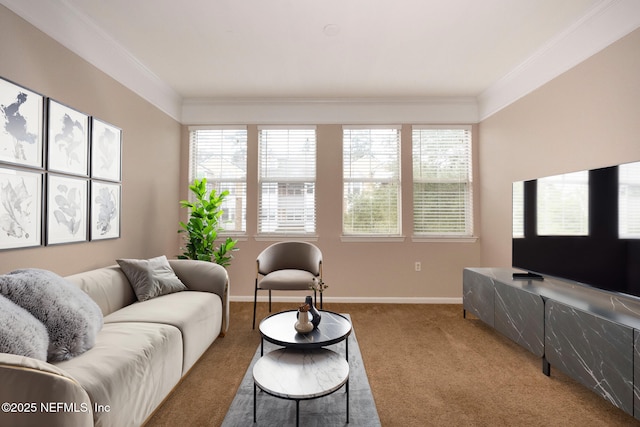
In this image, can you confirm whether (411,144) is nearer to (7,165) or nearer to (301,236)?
(301,236)

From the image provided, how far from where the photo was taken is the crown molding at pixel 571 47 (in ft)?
7.75

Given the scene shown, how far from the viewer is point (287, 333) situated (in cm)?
210

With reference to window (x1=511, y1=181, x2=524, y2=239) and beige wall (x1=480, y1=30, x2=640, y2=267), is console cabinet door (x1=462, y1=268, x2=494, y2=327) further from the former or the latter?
beige wall (x1=480, y1=30, x2=640, y2=267)

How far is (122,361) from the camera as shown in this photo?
1584 mm

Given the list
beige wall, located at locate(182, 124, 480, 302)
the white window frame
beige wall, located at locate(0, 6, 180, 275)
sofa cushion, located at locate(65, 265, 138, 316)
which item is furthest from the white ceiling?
sofa cushion, located at locate(65, 265, 138, 316)

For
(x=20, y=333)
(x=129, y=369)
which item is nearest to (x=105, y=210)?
(x=20, y=333)

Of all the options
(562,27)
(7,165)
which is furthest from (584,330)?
(7,165)

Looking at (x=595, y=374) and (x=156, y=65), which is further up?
(x=156, y=65)

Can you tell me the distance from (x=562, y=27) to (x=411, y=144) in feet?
6.47

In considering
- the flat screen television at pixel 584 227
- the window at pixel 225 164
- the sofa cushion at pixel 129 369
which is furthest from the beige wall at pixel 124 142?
the flat screen television at pixel 584 227

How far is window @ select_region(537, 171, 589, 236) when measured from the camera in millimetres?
2387

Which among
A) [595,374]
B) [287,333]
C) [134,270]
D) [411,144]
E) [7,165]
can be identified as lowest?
[595,374]

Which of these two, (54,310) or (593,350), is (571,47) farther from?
(54,310)

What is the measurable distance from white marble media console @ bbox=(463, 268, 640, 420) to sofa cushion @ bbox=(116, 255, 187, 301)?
2936 millimetres
